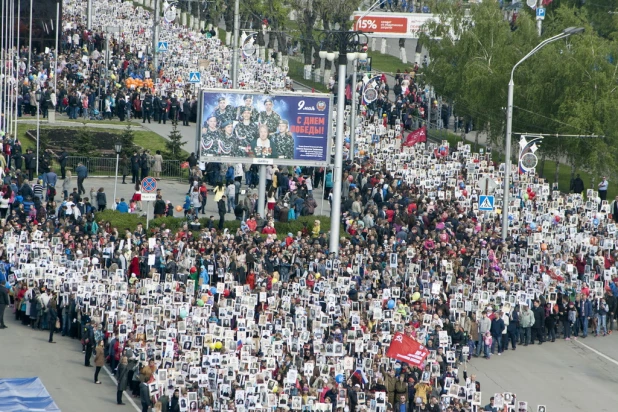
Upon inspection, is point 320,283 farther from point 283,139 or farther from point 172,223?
point 283,139

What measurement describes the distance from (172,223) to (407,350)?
14.7 metres

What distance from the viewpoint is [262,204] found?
49.8m

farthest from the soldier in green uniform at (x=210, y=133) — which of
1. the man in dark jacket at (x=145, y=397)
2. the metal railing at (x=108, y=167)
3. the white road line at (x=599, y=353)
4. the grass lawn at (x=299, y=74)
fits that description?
the grass lawn at (x=299, y=74)

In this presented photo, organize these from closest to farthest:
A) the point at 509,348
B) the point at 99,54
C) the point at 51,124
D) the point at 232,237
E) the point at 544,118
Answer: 1. the point at 509,348
2. the point at 232,237
3. the point at 544,118
4. the point at 51,124
5. the point at 99,54

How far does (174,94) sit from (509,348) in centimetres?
2809

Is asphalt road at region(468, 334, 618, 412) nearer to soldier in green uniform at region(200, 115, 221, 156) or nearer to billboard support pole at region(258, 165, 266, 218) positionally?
billboard support pole at region(258, 165, 266, 218)

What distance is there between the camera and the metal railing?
57.9 m

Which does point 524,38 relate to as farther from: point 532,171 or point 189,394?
point 189,394

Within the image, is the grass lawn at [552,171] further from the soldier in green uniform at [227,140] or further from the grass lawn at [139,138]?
the soldier in green uniform at [227,140]

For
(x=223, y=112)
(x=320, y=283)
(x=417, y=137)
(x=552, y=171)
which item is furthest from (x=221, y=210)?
(x=552, y=171)

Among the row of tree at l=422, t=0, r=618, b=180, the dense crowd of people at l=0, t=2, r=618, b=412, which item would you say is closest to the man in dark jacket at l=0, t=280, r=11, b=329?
the dense crowd of people at l=0, t=2, r=618, b=412

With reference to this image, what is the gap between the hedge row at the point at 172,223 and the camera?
4859 centimetres

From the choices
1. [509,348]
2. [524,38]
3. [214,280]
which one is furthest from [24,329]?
[524,38]

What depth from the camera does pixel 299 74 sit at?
84.1 meters
